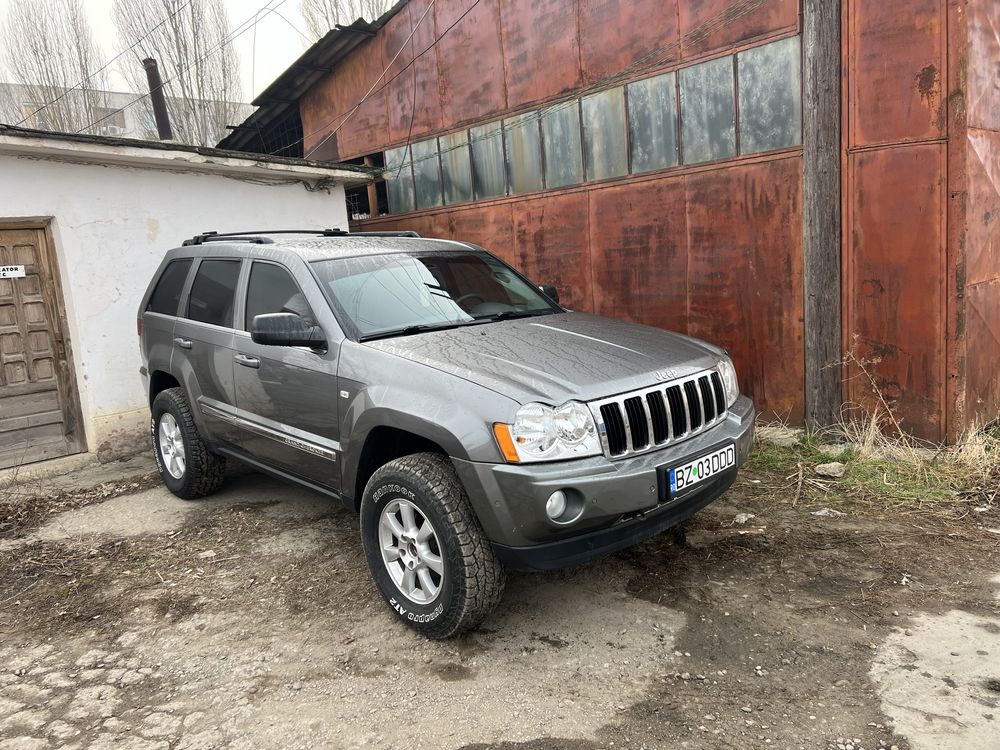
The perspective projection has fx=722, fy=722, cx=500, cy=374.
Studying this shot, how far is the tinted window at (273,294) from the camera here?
13.0 feet

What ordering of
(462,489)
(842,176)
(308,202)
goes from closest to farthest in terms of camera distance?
(462,489) < (842,176) < (308,202)

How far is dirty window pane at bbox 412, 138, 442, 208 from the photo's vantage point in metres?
8.99

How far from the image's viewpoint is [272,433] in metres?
4.10

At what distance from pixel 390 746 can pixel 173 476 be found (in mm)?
3598

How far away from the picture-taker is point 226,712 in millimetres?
2791

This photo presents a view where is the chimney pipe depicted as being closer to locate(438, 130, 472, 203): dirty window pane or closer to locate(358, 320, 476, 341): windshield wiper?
locate(438, 130, 472, 203): dirty window pane

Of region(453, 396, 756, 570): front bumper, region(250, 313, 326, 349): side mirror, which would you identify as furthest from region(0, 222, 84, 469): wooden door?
region(453, 396, 756, 570): front bumper

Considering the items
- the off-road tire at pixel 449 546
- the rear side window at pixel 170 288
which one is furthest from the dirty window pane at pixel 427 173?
the off-road tire at pixel 449 546

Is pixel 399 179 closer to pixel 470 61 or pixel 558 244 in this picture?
pixel 470 61

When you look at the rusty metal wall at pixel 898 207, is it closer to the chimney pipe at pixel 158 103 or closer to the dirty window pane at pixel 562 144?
the dirty window pane at pixel 562 144

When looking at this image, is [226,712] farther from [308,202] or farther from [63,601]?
[308,202]

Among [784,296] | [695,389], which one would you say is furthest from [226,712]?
[784,296]

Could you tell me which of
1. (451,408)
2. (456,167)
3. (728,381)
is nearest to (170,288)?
(451,408)

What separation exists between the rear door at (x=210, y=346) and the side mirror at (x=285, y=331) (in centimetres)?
94
